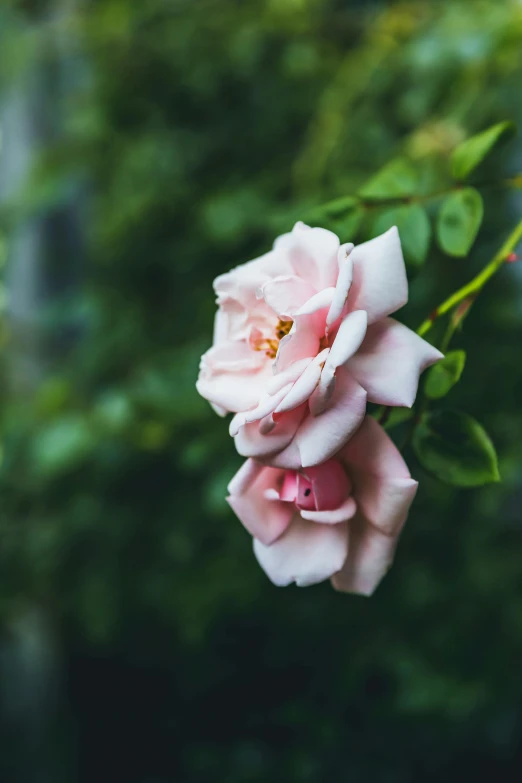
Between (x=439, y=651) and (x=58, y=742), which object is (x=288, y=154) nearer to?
(x=439, y=651)

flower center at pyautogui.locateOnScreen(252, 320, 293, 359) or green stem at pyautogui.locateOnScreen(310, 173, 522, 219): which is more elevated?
green stem at pyautogui.locateOnScreen(310, 173, 522, 219)

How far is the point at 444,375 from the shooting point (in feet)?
1.39

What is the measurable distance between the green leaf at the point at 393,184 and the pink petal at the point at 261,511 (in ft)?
0.75

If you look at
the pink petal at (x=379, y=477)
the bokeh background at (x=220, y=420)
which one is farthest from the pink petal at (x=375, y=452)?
the bokeh background at (x=220, y=420)

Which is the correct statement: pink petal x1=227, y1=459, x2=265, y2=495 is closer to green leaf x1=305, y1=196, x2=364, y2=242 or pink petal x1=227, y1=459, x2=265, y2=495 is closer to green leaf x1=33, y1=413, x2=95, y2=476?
green leaf x1=305, y1=196, x2=364, y2=242

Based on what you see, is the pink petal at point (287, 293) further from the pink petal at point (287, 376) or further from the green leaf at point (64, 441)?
the green leaf at point (64, 441)

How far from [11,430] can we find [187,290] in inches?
16.6

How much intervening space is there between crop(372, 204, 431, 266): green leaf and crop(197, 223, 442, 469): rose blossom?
0.09 meters

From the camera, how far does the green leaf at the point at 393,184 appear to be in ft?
1.73

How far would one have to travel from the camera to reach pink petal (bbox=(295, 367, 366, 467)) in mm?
368

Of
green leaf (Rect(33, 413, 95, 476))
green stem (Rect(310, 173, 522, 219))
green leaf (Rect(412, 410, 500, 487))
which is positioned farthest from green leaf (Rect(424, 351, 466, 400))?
green leaf (Rect(33, 413, 95, 476))

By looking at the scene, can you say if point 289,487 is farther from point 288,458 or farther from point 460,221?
point 460,221

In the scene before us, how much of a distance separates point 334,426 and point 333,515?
55 millimetres

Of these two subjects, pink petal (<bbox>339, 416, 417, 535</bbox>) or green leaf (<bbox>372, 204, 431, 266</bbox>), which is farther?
green leaf (<bbox>372, 204, 431, 266</bbox>)
